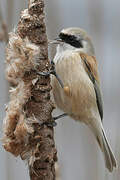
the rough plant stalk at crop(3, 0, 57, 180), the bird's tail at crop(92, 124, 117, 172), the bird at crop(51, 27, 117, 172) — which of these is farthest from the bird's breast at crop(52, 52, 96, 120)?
the rough plant stalk at crop(3, 0, 57, 180)

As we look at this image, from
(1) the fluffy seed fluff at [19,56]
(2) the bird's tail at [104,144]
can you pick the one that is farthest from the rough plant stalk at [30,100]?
(2) the bird's tail at [104,144]

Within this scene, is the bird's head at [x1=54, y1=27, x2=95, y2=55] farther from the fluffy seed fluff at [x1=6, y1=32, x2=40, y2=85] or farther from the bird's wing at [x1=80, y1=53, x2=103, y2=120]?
the fluffy seed fluff at [x1=6, y1=32, x2=40, y2=85]

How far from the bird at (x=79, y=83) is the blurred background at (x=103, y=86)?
0.42ft

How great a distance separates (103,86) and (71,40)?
93 centimetres

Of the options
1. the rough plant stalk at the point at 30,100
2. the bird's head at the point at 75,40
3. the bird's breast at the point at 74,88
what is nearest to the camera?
the rough plant stalk at the point at 30,100

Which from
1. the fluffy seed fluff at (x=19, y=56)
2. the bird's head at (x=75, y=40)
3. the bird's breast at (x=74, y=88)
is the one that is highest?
the fluffy seed fluff at (x=19, y=56)

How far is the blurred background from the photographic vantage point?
2500 mm

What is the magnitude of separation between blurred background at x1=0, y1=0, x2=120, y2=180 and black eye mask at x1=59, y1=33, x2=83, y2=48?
21 cm

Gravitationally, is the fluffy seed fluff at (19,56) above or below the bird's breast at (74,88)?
above

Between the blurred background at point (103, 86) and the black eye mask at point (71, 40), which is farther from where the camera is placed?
the black eye mask at point (71, 40)

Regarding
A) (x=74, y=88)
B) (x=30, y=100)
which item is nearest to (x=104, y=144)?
(x=74, y=88)

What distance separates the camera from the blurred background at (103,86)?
250 centimetres

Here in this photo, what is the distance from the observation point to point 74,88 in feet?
8.33

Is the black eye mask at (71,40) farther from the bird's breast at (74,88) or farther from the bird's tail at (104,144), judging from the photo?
the bird's tail at (104,144)
